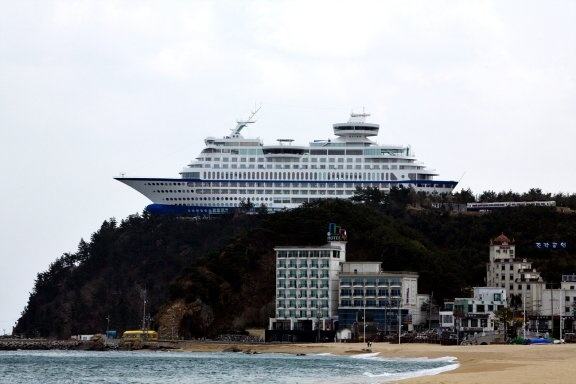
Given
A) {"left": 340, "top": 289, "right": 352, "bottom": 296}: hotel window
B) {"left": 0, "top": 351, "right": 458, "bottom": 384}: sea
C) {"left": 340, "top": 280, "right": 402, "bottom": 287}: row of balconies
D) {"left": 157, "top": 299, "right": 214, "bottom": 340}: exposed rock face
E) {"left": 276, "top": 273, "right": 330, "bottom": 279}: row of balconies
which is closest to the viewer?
{"left": 0, "top": 351, "right": 458, "bottom": 384}: sea

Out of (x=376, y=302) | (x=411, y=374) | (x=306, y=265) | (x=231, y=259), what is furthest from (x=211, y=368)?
(x=231, y=259)

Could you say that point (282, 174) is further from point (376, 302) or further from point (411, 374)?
point (411, 374)

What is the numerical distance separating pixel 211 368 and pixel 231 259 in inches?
1602

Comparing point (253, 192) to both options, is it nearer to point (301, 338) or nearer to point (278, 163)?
point (278, 163)

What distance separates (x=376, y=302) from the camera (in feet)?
384

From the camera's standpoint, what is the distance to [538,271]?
4897 inches

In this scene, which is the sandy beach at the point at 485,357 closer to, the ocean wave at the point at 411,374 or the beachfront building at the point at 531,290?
the ocean wave at the point at 411,374

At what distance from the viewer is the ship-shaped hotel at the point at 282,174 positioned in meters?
154

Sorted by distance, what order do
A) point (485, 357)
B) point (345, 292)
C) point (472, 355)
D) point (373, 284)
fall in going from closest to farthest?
point (485, 357) → point (472, 355) → point (373, 284) → point (345, 292)

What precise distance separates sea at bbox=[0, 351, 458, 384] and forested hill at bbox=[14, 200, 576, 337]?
14652 mm

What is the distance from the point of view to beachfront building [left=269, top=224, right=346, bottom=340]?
389 ft

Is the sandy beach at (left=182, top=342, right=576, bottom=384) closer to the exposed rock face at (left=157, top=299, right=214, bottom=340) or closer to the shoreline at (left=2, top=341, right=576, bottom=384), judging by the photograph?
the shoreline at (left=2, top=341, right=576, bottom=384)

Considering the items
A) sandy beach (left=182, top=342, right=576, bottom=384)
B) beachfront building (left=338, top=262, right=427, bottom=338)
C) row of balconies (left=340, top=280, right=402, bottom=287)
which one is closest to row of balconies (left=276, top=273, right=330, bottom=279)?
beachfront building (left=338, top=262, right=427, bottom=338)

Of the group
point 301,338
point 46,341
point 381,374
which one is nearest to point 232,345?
point 301,338
